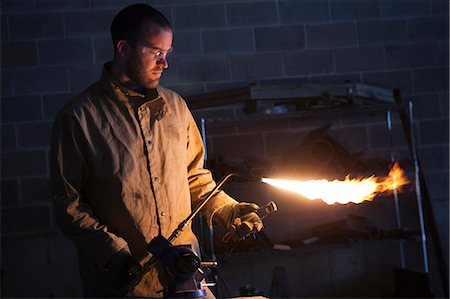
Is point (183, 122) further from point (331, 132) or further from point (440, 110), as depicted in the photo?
point (440, 110)

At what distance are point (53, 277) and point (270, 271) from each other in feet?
4.95

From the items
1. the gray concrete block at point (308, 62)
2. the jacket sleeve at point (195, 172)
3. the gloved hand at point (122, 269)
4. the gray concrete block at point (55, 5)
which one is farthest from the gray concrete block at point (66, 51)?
the gloved hand at point (122, 269)

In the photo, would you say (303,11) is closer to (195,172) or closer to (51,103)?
(51,103)

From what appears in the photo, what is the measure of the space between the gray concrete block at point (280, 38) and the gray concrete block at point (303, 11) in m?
0.06

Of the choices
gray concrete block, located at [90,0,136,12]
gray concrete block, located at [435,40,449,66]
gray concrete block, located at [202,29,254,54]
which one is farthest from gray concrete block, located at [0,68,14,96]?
gray concrete block, located at [435,40,449,66]

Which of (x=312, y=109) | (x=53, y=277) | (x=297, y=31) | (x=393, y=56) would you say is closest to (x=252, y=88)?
(x=312, y=109)

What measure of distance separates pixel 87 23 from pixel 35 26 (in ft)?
1.15

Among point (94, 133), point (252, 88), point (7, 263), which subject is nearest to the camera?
point (94, 133)

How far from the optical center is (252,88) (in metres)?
4.38

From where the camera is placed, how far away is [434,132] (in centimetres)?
509

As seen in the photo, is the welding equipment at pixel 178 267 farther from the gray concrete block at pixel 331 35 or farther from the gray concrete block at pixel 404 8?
the gray concrete block at pixel 404 8

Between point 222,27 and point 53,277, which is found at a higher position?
point 222,27

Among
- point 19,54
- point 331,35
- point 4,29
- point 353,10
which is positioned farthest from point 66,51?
point 353,10

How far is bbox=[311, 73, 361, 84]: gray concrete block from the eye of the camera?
496 centimetres
